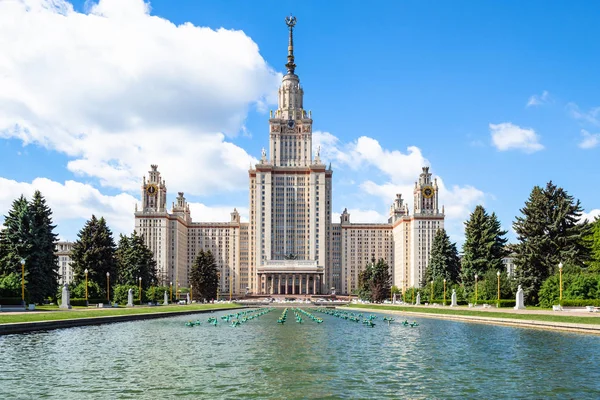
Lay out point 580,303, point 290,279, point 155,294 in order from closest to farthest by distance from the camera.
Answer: point 580,303, point 155,294, point 290,279

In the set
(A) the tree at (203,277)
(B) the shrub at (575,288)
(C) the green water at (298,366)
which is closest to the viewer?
(C) the green water at (298,366)

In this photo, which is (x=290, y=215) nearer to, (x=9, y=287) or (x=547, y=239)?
(x=547, y=239)

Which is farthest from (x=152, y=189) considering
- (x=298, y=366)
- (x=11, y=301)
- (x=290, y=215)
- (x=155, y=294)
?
(x=298, y=366)

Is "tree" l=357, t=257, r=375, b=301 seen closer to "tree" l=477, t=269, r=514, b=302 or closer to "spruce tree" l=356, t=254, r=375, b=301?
"spruce tree" l=356, t=254, r=375, b=301

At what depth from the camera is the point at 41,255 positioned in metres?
69.9

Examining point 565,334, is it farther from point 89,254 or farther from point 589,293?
point 89,254

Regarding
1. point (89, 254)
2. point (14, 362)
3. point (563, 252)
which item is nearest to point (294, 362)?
point (14, 362)

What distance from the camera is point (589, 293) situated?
194 feet

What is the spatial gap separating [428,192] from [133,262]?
11412cm

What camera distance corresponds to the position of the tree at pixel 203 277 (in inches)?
4911

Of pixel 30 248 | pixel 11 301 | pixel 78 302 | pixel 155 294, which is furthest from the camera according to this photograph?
pixel 155 294

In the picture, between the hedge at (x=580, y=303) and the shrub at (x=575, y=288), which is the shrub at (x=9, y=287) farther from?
the shrub at (x=575, y=288)

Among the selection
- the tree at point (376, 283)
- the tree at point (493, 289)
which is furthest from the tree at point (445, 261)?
the tree at point (493, 289)

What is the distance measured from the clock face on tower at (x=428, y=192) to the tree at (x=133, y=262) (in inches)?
4282
